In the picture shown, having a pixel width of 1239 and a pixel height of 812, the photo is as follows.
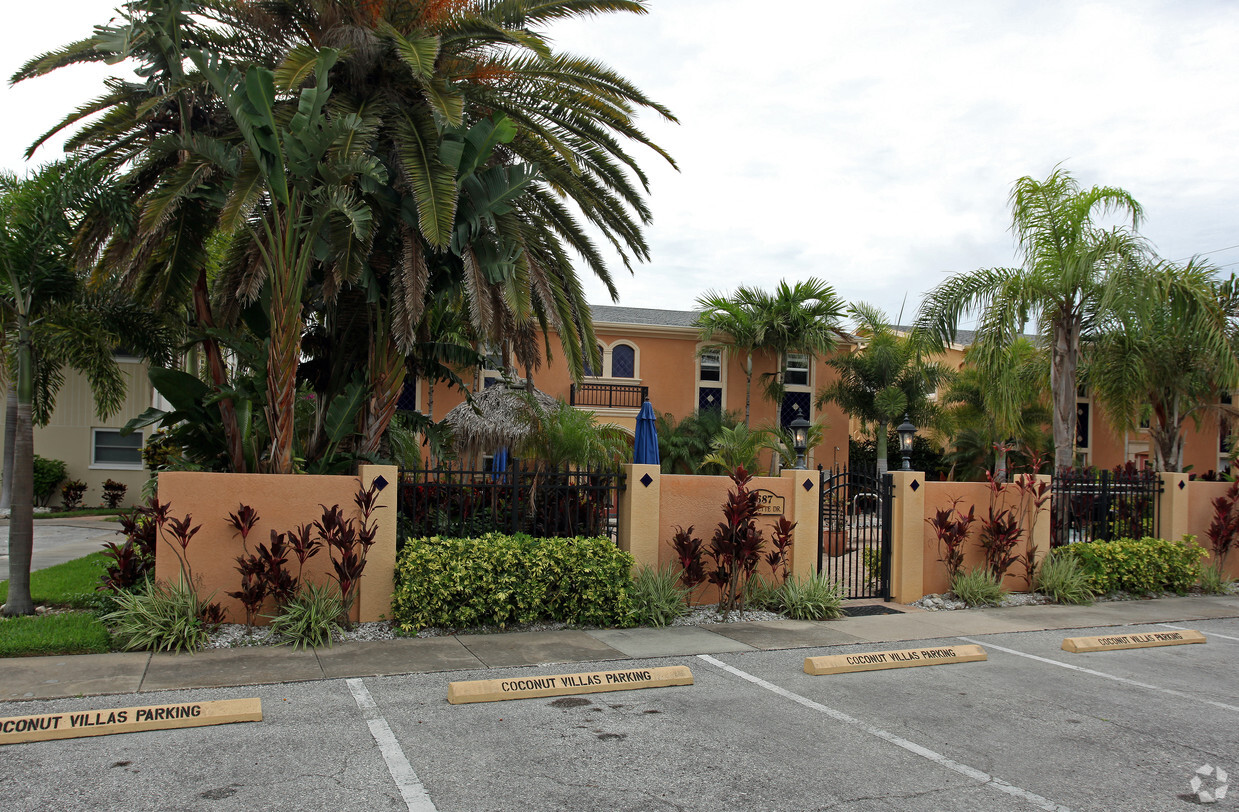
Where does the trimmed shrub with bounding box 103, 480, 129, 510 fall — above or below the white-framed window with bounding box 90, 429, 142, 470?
below

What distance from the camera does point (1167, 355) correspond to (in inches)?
713

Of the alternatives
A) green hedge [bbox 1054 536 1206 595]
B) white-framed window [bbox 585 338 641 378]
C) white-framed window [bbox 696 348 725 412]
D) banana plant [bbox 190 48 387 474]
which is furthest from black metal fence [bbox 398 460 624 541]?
white-framed window [bbox 696 348 725 412]

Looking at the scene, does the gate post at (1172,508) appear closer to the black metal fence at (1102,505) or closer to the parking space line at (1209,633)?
the black metal fence at (1102,505)

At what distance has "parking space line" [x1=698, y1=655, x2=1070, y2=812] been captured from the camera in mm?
5070

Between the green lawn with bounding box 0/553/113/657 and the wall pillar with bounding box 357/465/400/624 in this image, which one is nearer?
the green lawn with bounding box 0/553/113/657

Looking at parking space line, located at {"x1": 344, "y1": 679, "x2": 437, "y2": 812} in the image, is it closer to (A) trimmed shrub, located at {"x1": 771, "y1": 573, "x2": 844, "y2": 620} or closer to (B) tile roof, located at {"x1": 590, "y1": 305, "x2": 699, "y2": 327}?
(A) trimmed shrub, located at {"x1": 771, "y1": 573, "x2": 844, "y2": 620}

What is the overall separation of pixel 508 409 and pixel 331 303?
756cm

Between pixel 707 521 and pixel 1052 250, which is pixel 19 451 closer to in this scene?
pixel 707 521

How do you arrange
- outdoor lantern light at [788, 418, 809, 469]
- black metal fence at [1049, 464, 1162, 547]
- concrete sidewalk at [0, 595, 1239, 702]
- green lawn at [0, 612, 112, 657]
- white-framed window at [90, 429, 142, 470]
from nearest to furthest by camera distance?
→ concrete sidewalk at [0, 595, 1239, 702]
green lawn at [0, 612, 112, 657]
outdoor lantern light at [788, 418, 809, 469]
black metal fence at [1049, 464, 1162, 547]
white-framed window at [90, 429, 142, 470]

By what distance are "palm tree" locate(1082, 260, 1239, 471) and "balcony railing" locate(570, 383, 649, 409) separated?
13607mm

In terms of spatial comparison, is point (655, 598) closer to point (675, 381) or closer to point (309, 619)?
point (309, 619)

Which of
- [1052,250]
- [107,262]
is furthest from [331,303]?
[1052,250]

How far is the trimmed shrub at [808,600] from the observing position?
1058 centimetres

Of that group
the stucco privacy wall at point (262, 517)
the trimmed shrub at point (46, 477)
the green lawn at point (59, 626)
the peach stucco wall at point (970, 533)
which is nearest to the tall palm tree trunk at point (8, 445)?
the trimmed shrub at point (46, 477)
